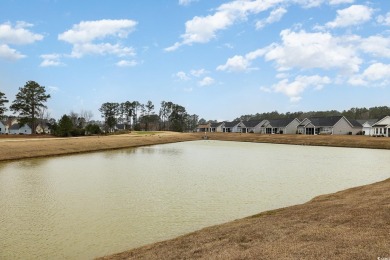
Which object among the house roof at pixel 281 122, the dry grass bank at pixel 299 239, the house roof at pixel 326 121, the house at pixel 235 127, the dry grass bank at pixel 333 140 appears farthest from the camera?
the house at pixel 235 127

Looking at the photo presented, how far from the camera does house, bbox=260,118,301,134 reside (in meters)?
104

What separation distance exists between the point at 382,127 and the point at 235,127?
63.9 m

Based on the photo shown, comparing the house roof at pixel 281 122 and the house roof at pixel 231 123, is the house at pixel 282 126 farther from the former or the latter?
the house roof at pixel 231 123

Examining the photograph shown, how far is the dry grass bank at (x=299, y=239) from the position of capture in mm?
7723

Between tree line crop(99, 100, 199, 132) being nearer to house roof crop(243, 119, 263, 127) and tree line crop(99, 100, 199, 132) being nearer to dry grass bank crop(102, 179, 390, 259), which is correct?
house roof crop(243, 119, 263, 127)

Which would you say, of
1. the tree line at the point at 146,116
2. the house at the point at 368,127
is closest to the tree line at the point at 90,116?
the tree line at the point at 146,116

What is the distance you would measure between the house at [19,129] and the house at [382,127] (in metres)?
111

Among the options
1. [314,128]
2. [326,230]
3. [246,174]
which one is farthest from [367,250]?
[314,128]

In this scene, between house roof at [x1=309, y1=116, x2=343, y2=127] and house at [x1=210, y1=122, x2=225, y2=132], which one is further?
house at [x1=210, y1=122, x2=225, y2=132]

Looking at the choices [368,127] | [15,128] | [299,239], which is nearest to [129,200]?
[299,239]

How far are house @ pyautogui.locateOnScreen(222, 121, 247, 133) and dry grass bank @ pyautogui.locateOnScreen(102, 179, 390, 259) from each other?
118 meters

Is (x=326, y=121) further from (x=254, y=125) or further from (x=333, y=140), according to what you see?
(x=254, y=125)

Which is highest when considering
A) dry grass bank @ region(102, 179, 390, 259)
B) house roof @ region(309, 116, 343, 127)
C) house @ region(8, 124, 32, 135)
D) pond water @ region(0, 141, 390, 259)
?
house roof @ region(309, 116, 343, 127)

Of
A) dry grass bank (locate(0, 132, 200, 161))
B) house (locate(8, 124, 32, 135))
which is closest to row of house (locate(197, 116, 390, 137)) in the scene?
dry grass bank (locate(0, 132, 200, 161))
